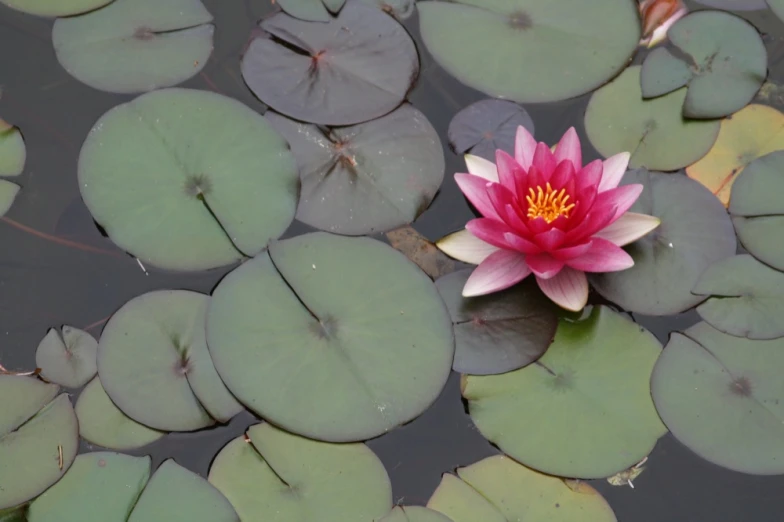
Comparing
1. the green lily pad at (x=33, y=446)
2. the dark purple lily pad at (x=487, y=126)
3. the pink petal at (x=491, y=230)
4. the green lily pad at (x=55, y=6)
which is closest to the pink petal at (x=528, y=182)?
the pink petal at (x=491, y=230)

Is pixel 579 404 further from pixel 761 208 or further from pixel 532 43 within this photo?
pixel 532 43

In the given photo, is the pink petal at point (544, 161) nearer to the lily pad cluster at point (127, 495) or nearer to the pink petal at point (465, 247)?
the pink petal at point (465, 247)

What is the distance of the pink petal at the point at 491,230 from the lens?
8.41 ft

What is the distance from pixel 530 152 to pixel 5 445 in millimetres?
2207

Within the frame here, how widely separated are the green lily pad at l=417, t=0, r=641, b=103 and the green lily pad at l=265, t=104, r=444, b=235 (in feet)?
1.28

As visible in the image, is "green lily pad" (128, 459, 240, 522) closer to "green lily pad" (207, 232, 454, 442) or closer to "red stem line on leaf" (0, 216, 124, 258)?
"green lily pad" (207, 232, 454, 442)

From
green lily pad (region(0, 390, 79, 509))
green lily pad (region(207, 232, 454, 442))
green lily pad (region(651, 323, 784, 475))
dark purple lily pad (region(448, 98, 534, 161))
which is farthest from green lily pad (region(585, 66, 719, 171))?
green lily pad (region(0, 390, 79, 509))

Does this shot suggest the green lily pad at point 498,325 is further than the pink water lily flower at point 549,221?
Yes

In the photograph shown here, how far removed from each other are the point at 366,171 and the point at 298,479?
48.9 inches

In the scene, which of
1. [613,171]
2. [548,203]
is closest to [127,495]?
[548,203]

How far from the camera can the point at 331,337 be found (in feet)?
8.45

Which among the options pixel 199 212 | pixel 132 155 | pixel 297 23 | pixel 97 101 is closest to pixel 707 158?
pixel 297 23

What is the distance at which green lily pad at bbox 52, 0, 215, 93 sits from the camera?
3.07 metres

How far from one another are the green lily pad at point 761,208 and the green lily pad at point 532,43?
740mm
